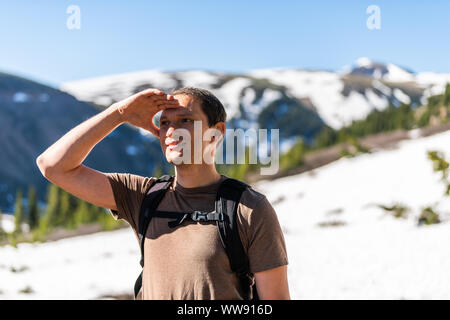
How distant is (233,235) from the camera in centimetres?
231

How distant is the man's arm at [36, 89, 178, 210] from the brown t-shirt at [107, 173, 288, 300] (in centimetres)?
42

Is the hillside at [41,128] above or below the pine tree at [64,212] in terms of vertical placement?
below

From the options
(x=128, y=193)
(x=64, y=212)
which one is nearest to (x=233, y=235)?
(x=128, y=193)

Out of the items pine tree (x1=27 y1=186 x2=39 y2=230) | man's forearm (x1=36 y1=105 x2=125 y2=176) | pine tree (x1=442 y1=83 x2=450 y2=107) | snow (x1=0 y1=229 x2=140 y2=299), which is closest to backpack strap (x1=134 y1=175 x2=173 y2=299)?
man's forearm (x1=36 y1=105 x2=125 y2=176)

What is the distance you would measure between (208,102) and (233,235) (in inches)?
27.4

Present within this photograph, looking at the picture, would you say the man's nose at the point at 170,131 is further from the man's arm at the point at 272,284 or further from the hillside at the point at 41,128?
the hillside at the point at 41,128

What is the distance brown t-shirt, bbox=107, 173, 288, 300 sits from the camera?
2.31 meters

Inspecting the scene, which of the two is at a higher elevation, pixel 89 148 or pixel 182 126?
pixel 182 126

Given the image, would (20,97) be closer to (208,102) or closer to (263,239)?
(208,102)

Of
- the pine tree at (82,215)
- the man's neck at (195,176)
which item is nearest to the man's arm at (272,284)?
the man's neck at (195,176)

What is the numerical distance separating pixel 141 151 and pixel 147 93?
176 metres

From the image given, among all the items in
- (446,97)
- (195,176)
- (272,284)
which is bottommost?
(446,97)

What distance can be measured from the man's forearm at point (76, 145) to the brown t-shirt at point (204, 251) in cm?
54

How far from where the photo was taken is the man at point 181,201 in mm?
2324
